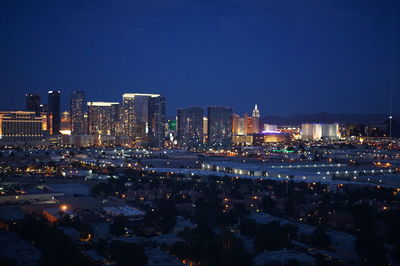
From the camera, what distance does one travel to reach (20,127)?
127 feet

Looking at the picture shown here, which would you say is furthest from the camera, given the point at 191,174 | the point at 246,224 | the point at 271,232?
the point at 191,174

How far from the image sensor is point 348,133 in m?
56.8

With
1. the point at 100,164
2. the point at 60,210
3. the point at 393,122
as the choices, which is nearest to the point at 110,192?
the point at 60,210

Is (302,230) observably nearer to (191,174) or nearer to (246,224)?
(246,224)

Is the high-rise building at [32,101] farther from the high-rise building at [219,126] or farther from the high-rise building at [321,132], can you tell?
the high-rise building at [321,132]

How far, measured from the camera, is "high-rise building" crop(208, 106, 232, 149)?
143ft

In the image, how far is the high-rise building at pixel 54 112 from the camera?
167ft

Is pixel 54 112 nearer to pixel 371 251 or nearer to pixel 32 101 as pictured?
pixel 32 101

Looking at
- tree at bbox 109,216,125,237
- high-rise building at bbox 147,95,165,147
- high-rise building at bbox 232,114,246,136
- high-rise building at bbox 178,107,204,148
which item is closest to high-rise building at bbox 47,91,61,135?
high-rise building at bbox 147,95,165,147

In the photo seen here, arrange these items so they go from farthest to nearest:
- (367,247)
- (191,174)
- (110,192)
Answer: (191,174)
(110,192)
(367,247)

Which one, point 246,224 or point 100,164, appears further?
point 100,164

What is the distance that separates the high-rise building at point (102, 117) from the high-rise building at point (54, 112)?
11.3ft

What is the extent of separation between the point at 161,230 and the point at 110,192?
485 centimetres

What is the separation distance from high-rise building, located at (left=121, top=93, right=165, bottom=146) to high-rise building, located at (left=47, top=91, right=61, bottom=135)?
9.11m
